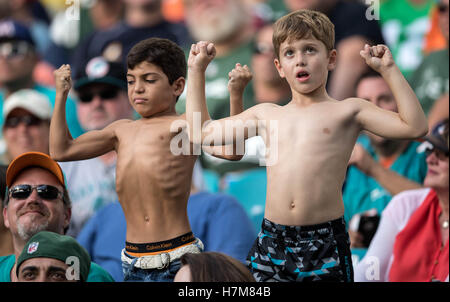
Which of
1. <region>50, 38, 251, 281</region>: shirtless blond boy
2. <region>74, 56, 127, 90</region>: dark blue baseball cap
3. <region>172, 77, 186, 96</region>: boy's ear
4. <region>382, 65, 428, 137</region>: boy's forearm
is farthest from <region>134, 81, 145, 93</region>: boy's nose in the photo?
<region>74, 56, 127, 90</region>: dark blue baseball cap

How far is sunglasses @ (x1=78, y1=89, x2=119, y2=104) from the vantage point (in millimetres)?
4883

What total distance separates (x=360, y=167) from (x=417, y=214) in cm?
59

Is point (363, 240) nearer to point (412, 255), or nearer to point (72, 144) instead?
point (412, 255)

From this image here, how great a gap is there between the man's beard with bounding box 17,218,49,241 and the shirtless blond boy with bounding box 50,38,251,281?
0.42 meters

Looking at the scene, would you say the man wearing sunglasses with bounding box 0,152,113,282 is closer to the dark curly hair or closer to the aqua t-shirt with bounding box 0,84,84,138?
the dark curly hair

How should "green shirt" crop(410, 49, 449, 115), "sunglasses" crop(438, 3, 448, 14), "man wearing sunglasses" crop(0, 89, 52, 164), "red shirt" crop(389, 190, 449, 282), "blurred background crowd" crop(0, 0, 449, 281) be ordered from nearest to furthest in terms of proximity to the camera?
1. "red shirt" crop(389, 190, 449, 282)
2. "blurred background crowd" crop(0, 0, 449, 281)
3. "man wearing sunglasses" crop(0, 89, 52, 164)
4. "sunglasses" crop(438, 3, 448, 14)
5. "green shirt" crop(410, 49, 449, 115)

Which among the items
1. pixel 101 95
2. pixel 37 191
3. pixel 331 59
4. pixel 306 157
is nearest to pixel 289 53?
pixel 331 59

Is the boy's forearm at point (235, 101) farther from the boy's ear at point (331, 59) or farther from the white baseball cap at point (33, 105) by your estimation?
the white baseball cap at point (33, 105)

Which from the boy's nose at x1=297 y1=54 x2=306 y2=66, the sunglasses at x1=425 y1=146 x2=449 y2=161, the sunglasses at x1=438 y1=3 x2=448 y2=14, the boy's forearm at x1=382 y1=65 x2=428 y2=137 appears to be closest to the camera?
the boy's forearm at x1=382 y1=65 x2=428 y2=137

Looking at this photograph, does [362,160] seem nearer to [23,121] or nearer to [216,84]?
[216,84]

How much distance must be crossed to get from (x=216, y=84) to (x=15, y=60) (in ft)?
6.61

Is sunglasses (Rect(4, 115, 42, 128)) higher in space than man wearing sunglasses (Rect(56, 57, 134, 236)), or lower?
higher

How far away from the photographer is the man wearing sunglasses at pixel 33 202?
11.0 ft
